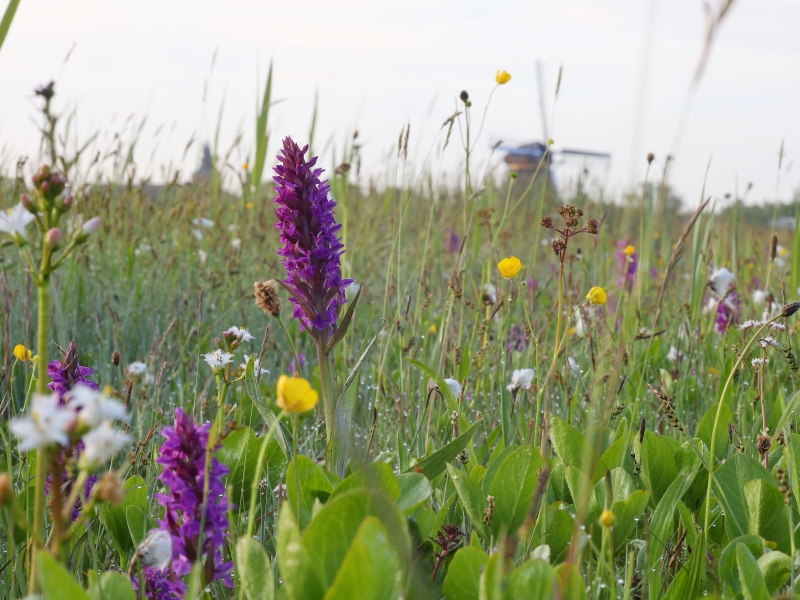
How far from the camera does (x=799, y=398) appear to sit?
4.20 ft

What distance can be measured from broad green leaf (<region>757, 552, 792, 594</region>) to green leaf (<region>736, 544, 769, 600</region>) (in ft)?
0.15

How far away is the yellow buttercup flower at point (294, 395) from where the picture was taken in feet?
2.05

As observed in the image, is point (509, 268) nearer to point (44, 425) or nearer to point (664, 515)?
point (664, 515)

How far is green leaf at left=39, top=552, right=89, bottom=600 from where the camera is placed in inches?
23.0

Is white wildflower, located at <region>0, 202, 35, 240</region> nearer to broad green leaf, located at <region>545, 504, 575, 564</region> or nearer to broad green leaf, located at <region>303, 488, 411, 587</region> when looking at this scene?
broad green leaf, located at <region>303, 488, 411, 587</region>

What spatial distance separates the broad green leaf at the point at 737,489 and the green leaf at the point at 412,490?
1.55 feet

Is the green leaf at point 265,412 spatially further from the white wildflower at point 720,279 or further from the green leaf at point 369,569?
the white wildflower at point 720,279

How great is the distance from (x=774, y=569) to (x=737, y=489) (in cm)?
20

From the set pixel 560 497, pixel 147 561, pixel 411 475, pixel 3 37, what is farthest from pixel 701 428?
pixel 3 37

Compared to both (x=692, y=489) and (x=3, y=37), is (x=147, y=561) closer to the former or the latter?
(x=3, y=37)

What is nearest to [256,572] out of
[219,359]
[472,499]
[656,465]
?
[472,499]

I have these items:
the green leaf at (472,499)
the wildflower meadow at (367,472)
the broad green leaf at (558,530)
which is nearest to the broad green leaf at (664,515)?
the wildflower meadow at (367,472)

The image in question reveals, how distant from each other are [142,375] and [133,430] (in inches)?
12.0

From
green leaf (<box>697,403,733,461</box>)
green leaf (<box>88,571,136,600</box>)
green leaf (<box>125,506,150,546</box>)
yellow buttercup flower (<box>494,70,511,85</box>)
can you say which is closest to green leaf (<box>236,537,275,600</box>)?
green leaf (<box>88,571,136,600</box>)
